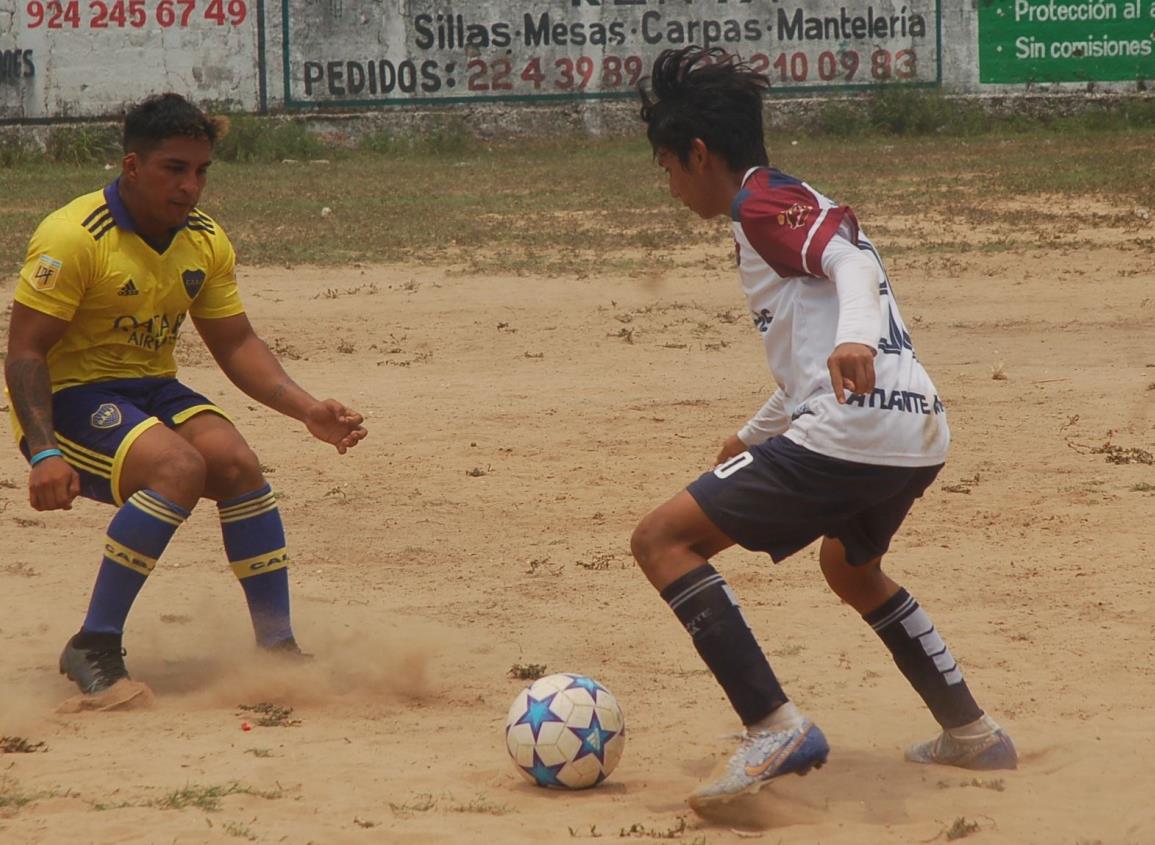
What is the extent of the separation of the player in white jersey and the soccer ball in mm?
296

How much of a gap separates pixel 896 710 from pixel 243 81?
70.7 feet

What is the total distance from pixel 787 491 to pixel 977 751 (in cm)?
96

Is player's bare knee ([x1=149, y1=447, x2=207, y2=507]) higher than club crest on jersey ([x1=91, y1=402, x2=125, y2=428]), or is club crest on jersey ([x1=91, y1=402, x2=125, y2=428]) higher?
club crest on jersey ([x1=91, y1=402, x2=125, y2=428])

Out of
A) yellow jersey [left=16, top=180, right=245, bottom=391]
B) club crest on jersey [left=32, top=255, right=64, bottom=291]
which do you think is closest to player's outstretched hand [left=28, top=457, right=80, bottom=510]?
yellow jersey [left=16, top=180, right=245, bottom=391]

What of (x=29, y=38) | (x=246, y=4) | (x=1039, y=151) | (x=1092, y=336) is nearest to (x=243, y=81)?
(x=246, y=4)

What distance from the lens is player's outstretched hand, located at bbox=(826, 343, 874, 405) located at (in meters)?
3.58

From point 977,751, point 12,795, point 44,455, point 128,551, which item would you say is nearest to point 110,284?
point 44,455

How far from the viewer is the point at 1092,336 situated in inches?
415

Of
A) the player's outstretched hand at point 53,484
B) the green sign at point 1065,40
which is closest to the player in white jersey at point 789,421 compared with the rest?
the player's outstretched hand at point 53,484

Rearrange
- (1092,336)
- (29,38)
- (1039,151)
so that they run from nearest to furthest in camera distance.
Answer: (1092,336) → (1039,151) → (29,38)

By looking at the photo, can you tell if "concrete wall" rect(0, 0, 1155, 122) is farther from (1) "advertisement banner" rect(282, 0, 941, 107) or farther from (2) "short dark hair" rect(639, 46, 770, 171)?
(2) "short dark hair" rect(639, 46, 770, 171)

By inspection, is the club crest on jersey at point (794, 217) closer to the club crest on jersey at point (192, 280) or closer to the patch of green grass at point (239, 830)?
the patch of green grass at point (239, 830)

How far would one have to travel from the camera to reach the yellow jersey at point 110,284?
4.85m

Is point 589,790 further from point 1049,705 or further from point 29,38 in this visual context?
point 29,38
